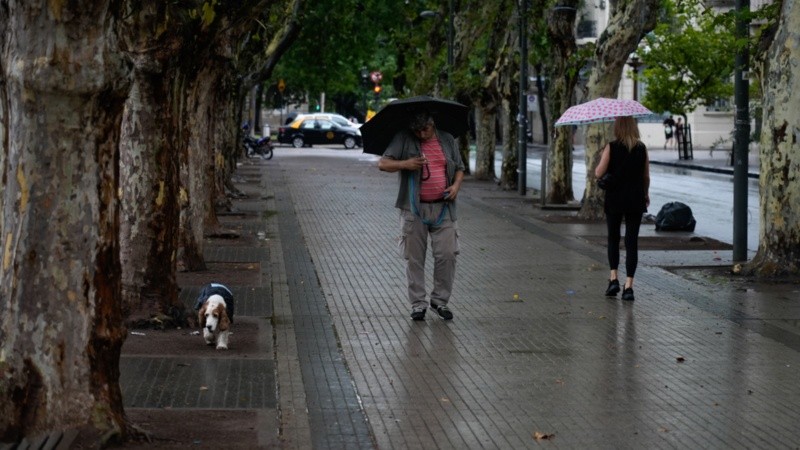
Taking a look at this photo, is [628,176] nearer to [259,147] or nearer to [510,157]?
[510,157]

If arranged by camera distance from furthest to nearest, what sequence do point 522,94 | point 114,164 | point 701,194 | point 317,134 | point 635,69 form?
point 317,134 < point 635,69 < point 701,194 < point 522,94 < point 114,164

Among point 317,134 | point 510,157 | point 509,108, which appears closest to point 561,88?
point 510,157

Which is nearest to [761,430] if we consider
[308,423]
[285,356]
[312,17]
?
[308,423]

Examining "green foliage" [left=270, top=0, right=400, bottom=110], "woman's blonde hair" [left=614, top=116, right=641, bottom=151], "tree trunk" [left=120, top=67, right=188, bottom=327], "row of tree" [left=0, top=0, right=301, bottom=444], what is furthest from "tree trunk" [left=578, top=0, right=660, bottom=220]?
"row of tree" [left=0, top=0, right=301, bottom=444]

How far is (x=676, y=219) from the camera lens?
68.9 feet

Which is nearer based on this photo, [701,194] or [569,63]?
[569,63]

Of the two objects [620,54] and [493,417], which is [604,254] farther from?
[493,417]

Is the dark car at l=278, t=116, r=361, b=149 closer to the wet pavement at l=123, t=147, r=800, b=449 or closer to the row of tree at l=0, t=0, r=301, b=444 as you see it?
the wet pavement at l=123, t=147, r=800, b=449

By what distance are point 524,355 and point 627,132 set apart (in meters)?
3.85

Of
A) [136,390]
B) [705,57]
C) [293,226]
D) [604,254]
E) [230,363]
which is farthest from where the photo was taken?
[705,57]

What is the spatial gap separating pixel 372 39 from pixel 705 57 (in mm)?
13091

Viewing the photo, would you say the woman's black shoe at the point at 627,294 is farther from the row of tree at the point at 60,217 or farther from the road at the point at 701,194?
the row of tree at the point at 60,217

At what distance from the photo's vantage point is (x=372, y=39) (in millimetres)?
40844

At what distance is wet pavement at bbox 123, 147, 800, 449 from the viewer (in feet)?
25.5
